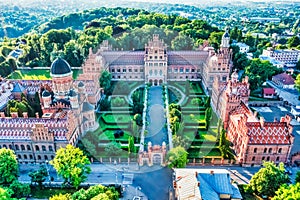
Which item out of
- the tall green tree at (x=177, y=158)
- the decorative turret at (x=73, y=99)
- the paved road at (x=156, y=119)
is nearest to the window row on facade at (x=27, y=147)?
the decorative turret at (x=73, y=99)

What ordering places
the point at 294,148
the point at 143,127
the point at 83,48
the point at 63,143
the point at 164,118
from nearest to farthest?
the point at 63,143 < the point at 294,148 < the point at 143,127 < the point at 164,118 < the point at 83,48

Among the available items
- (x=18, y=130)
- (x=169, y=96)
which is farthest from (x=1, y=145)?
(x=169, y=96)

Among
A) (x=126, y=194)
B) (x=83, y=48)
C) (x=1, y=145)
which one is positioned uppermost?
(x=83, y=48)

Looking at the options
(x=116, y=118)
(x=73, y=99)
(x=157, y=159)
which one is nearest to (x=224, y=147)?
(x=157, y=159)

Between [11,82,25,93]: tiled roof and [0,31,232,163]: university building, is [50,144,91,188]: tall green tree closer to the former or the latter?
[0,31,232,163]: university building

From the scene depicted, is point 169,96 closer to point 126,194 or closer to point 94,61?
point 94,61

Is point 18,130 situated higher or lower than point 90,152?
higher

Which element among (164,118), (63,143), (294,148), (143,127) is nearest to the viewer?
(63,143)
